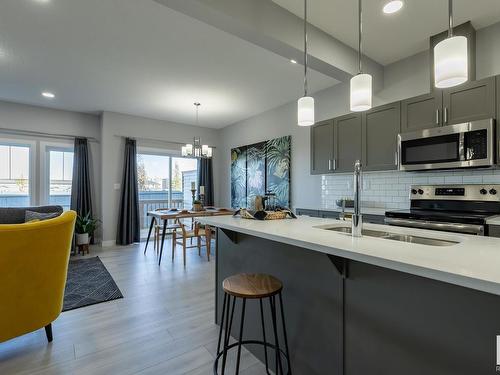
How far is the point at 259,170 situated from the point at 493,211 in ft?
11.9

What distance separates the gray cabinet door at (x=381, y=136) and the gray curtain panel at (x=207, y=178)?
3985 mm

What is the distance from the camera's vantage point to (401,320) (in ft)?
3.61

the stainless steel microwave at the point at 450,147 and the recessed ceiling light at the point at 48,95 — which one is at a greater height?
the recessed ceiling light at the point at 48,95

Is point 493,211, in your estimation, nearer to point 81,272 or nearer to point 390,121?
point 390,121

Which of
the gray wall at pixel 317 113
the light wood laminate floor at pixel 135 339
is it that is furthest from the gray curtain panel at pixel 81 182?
the gray wall at pixel 317 113

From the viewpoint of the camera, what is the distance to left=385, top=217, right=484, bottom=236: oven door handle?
7.38 ft

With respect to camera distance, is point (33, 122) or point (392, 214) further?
point (33, 122)

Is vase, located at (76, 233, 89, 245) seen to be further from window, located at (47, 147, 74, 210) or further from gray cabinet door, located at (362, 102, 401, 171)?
gray cabinet door, located at (362, 102, 401, 171)

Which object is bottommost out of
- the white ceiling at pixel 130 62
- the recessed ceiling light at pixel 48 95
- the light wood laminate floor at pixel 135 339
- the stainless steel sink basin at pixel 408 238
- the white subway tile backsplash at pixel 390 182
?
the light wood laminate floor at pixel 135 339

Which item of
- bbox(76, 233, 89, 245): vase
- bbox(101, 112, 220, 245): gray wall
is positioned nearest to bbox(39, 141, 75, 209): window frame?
bbox(101, 112, 220, 245): gray wall

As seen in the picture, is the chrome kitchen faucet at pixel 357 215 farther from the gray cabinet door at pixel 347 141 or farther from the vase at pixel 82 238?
the vase at pixel 82 238

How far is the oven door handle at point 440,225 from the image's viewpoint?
2.25 m

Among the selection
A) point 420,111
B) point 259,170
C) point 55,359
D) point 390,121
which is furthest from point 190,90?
point 55,359

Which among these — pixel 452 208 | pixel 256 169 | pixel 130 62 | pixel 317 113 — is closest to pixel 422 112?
pixel 452 208
